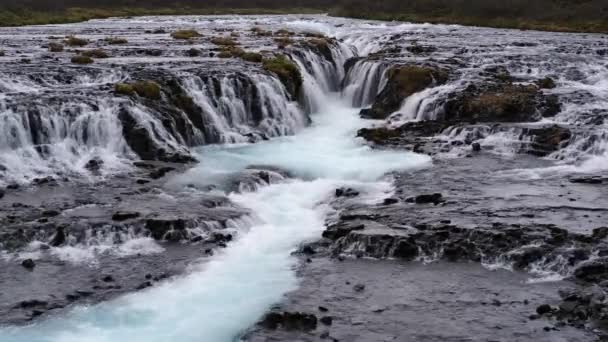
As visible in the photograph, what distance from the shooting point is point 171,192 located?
28.2m

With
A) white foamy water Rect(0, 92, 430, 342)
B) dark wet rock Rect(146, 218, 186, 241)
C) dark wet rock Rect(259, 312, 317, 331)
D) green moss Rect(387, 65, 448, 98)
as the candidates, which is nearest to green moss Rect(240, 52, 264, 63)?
green moss Rect(387, 65, 448, 98)

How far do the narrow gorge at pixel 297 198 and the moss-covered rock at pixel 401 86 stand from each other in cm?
15

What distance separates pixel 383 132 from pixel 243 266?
19094 millimetres

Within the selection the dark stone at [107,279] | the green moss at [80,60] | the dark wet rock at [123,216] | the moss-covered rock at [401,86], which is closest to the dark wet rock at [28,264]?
the dark stone at [107,279]

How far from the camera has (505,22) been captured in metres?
98.2

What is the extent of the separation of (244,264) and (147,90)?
61.9ft

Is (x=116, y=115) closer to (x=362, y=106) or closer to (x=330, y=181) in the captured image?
(x=330, y=181)

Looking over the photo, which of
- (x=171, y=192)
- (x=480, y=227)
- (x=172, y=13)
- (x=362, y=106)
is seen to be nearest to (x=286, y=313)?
(x=480, y=227)

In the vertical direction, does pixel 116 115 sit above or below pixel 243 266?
above

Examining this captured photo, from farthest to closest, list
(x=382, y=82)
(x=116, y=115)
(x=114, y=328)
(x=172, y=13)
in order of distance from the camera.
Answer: (x=172, y=13)
(x=382, y=82)
(x=116, y=115)
(x=114, y=328)

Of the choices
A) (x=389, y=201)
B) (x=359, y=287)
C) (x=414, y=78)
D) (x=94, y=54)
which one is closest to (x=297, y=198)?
(x=389, y=201)

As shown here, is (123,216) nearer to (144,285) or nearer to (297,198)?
(144,285)

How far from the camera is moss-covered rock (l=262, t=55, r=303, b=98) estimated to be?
46.3m

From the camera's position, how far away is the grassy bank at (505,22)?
87562 mm
